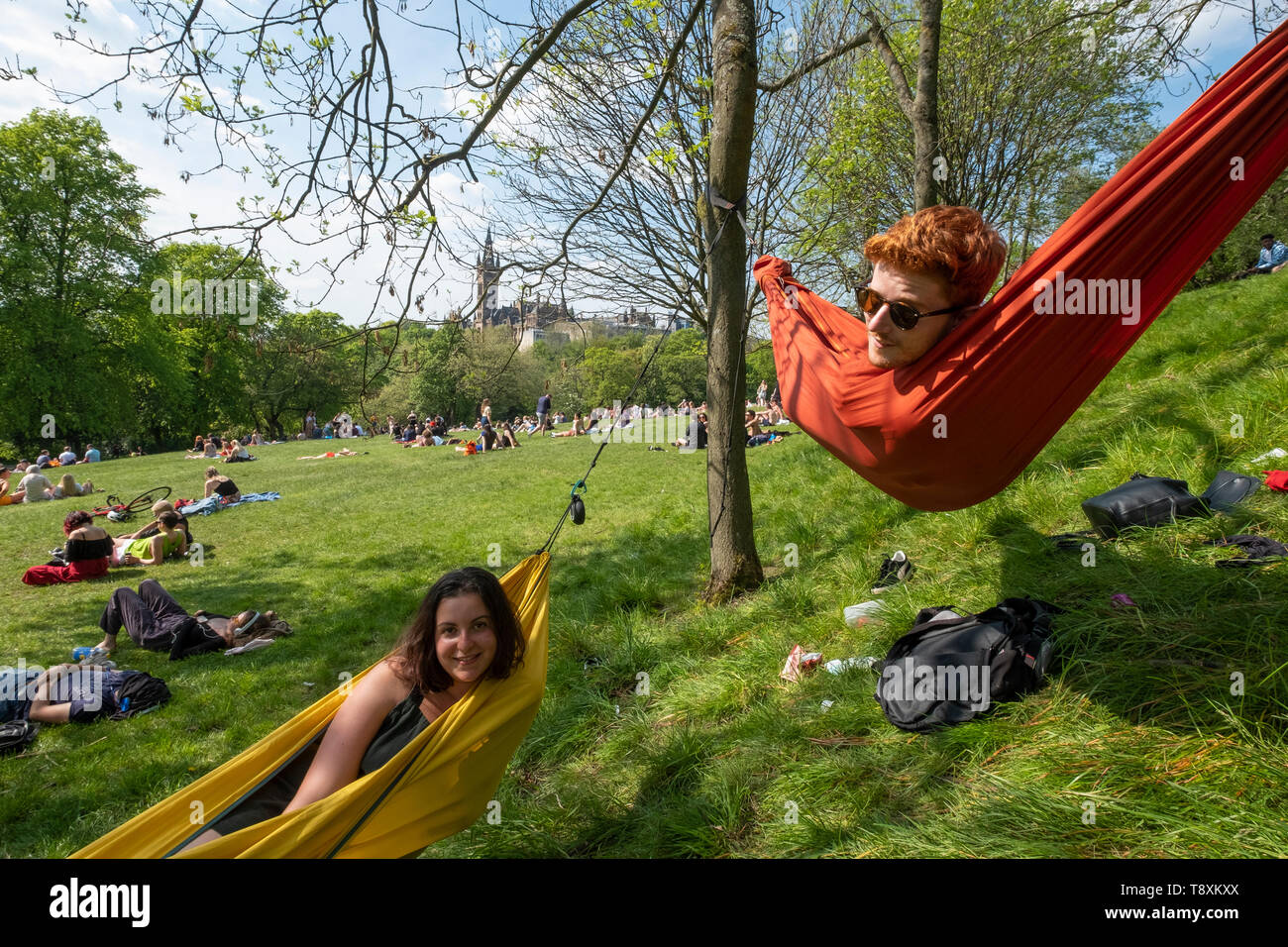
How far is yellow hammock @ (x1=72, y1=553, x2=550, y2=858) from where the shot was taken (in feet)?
6.30

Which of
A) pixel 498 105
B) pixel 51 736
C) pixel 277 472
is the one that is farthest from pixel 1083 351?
pixel 277 472

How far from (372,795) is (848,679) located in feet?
7.31

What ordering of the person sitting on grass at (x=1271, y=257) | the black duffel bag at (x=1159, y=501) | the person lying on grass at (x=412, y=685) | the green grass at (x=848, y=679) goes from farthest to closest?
the person sitting on grass at (x=1271, y=257), the black duffel bag at (x=1159, y=501), the person lying on grass at (x=412, y=685), the green grass at (x=848, y=679)

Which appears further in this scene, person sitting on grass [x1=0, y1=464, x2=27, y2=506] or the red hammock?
person sitting on grass [x1=0, y1=464, x2=27, y2=506]

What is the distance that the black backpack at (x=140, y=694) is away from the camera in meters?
4.70

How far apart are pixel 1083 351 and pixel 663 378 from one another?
143 ft

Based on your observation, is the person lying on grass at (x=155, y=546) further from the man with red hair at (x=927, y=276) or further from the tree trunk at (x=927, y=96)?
the tree trunk at (x=927, y=96)

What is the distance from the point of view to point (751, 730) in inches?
121

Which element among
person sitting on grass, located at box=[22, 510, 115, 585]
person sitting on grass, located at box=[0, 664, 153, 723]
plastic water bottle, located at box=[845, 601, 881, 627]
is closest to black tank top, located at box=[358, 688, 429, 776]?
plastic water bottle, located at box=[845, 601, 881, 627]

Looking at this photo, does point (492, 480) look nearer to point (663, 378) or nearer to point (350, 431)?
point (350, 431)

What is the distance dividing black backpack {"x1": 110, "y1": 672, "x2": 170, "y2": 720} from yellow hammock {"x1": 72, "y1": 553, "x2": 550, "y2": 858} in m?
3.36

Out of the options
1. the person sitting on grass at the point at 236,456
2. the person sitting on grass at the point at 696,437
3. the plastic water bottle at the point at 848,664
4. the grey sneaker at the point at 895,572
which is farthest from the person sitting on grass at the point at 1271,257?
the person sitting on grass at the point at 236,456

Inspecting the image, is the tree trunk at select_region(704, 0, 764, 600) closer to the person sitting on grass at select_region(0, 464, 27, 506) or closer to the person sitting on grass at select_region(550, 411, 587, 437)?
the person sitting on grass at select_region(0, 464, 27, 506)

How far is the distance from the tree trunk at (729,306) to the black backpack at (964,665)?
1.38m
